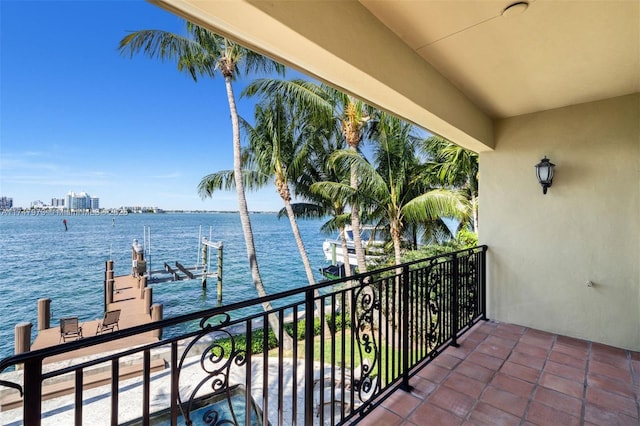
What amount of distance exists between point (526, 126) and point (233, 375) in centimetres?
583

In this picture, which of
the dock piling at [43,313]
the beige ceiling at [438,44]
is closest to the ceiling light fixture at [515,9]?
the beige ceiling at [438,44]

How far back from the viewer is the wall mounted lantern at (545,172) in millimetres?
3117

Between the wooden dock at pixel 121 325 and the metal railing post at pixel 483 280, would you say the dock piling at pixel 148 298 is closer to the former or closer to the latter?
the wooden dock at pixel 121 325

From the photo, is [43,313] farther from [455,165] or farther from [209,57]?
[455,165]

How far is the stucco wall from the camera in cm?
284

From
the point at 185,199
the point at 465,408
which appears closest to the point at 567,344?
the point at 465,408

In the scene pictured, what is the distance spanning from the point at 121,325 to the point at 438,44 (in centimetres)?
1089

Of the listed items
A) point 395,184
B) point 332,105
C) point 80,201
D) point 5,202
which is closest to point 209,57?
point 332,105

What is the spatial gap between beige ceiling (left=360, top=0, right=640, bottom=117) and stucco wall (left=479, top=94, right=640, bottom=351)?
454mm

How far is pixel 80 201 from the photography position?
108 feet

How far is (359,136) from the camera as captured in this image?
25.0 feet

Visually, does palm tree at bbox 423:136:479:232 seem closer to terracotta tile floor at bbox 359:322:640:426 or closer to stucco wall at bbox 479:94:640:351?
stucco wall at bbox 479:94:640:351

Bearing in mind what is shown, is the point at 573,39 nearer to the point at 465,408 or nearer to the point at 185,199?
the point at 465,408

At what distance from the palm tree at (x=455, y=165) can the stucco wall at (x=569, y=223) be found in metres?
1.78
